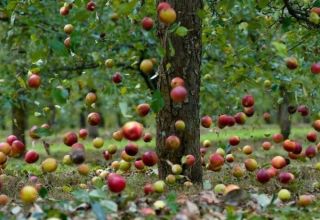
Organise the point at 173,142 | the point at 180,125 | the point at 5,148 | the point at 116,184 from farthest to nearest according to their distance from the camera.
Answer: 1. the point at 5,148
2. the point at 180,125
3. the point at 173,142
4. the point at 116,184

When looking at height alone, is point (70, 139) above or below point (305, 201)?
above

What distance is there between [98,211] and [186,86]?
211cm

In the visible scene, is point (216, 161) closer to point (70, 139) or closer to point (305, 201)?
point (305, 201)

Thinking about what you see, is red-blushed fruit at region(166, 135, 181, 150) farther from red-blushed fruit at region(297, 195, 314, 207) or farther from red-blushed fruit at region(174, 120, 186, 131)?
red-blushed fruit at region(297, 195, 314, 207)

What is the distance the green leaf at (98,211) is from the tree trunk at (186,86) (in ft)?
5.86

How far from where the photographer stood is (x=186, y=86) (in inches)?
204

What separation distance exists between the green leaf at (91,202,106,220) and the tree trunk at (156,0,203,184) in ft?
5.86

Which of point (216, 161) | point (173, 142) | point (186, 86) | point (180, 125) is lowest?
point (216, 161)

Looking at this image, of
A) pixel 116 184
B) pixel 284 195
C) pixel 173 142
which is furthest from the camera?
pixel 173 142

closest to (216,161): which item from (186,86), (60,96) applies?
(186,86)

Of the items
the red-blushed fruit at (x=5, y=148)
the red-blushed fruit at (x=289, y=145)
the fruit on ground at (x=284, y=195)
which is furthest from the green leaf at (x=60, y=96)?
the red-blushed fruit at (x=289, y=145)

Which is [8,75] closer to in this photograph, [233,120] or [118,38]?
[118,38]

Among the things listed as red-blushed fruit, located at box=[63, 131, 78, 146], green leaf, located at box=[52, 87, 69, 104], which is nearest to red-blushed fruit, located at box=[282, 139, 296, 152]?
red-blushed fruit, located at box=[63, 131, 78, 146]

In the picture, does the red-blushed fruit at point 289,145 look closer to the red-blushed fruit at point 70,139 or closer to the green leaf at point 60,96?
the red-blushed fruit at point 70,139
